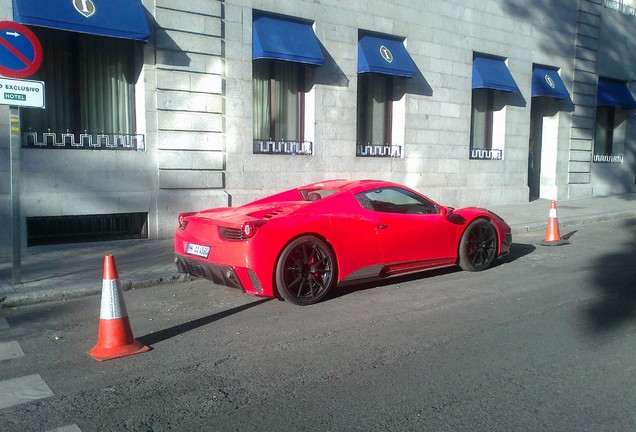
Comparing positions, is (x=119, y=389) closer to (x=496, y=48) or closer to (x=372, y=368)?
(x=372, y=368)

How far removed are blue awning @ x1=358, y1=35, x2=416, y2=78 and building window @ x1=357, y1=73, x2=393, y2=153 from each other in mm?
734

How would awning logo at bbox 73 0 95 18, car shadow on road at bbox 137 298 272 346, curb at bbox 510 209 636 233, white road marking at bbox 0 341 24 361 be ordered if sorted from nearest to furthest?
white road marking at bbox 0 341 24 361, car shadow on road at bbox 137 298 272 346, awning logo at bbox 73 0 95 18, curb at bbox 510 209 636 233

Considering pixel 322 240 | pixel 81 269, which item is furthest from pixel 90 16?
pixel 322 240

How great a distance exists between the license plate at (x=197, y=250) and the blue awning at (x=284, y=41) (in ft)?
19.9

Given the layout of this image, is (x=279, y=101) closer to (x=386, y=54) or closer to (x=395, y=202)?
(x=386, y=54)

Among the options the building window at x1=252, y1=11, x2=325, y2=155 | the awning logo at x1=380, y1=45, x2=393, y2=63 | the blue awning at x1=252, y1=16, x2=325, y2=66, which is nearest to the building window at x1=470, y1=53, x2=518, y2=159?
the awning logo at x1=380, y1=45, x2=393, y2=63

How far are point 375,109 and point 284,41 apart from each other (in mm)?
3469

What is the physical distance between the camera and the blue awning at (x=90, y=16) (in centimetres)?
915

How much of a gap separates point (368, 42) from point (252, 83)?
325 centimetres

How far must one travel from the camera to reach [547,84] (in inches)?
716

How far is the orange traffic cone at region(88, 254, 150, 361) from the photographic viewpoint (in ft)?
16.5

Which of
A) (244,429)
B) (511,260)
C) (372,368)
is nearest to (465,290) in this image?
(511,260)

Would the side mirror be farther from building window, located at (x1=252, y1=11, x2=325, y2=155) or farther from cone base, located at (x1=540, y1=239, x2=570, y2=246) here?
building window, located at (x1=252, y1=11, x2=325, y2=155)

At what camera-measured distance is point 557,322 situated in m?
5.98
